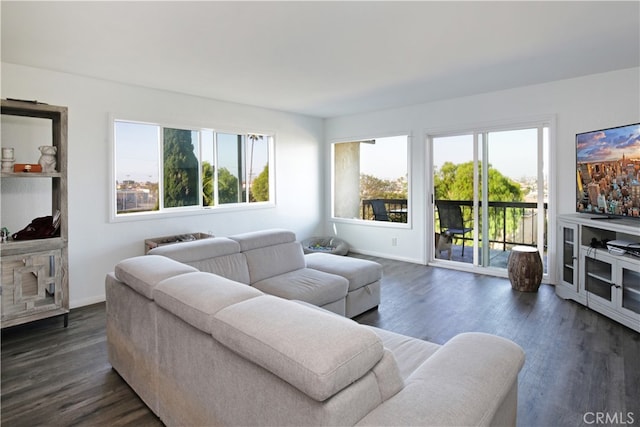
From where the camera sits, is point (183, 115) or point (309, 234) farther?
point (309, 234)

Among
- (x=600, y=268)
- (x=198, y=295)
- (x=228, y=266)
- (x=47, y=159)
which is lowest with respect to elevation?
(x=600, y=268)

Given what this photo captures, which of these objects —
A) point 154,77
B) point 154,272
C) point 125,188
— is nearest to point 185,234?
point 125,188

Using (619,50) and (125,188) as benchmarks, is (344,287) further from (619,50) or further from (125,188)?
(619,50)

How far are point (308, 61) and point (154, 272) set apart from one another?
2.43 metres

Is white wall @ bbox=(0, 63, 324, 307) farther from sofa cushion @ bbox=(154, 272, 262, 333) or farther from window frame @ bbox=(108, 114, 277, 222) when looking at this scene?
sofa cushion @ bbox=(154, 272, 262, 333)

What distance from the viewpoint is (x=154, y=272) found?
1.91 meters

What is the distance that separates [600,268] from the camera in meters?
3.47

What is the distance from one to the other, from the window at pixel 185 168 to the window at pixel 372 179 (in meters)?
1.47

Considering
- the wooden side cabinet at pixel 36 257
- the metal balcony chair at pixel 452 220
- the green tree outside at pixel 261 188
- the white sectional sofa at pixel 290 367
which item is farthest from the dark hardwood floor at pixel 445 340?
the green tree outside at pixel 261 188

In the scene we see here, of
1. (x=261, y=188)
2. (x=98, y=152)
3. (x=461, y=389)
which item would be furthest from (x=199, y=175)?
(x=461, y=389)

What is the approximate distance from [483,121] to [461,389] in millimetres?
4468

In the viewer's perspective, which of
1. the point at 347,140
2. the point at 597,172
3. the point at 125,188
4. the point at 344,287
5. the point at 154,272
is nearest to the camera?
the point at 154,272

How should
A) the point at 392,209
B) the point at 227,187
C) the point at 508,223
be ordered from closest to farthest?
the point at 508,223 < the point at 227,187 < the point at 392,209

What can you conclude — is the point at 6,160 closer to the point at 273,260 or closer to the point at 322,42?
the point at 273,260
